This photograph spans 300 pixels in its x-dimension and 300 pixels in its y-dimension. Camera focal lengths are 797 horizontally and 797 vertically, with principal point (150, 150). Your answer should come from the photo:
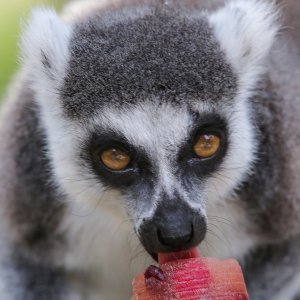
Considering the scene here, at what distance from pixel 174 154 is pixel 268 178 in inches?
39.9

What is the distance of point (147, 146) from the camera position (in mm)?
3879

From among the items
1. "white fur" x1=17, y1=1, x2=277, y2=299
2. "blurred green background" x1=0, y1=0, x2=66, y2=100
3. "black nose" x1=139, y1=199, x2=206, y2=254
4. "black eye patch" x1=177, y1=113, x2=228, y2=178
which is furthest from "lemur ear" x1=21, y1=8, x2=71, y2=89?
"blurred green background" x1=0, y1=0, x2=66, y2=100

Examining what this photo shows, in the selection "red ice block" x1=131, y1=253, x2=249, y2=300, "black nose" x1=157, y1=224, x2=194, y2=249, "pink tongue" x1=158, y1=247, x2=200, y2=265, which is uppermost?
"black nose" x1=157, y1=224, x2=194, y2=249

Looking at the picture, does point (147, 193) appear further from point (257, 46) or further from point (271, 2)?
point (271, 2)

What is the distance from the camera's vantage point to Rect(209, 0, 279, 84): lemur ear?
13.8ft

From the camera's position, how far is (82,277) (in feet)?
17.3

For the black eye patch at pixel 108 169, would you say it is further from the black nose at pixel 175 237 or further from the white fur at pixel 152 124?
the black nose at pixel 175 237

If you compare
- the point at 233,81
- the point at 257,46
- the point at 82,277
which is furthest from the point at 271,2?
the point at 82,277

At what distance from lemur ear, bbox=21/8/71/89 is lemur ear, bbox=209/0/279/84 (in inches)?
32.2

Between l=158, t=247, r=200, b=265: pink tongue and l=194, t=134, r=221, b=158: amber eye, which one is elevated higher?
l=194, t=134, r=221, b=158: amber eye

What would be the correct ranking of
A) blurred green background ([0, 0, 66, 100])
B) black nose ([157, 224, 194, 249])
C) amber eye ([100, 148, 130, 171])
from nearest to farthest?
1. black nose ([157, 224, 194, 249])
2. amber eye ([100, 148, 130, 171])
3. blurred green background ([0, 0, 66, 100])

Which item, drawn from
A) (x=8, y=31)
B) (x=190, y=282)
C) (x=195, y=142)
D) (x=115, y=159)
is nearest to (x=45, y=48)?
(x=115, y=159)

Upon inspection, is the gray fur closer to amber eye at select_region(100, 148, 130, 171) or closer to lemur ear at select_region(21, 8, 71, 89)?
lemur ear at select_region(21, 8, 71, 89)

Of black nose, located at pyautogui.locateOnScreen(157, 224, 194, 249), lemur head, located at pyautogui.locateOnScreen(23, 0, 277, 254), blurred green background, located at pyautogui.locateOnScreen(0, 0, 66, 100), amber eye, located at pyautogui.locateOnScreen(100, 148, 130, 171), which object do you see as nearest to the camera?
black nose, located at pyautogui.locateOnScreen(157, 224, 194, 249)
